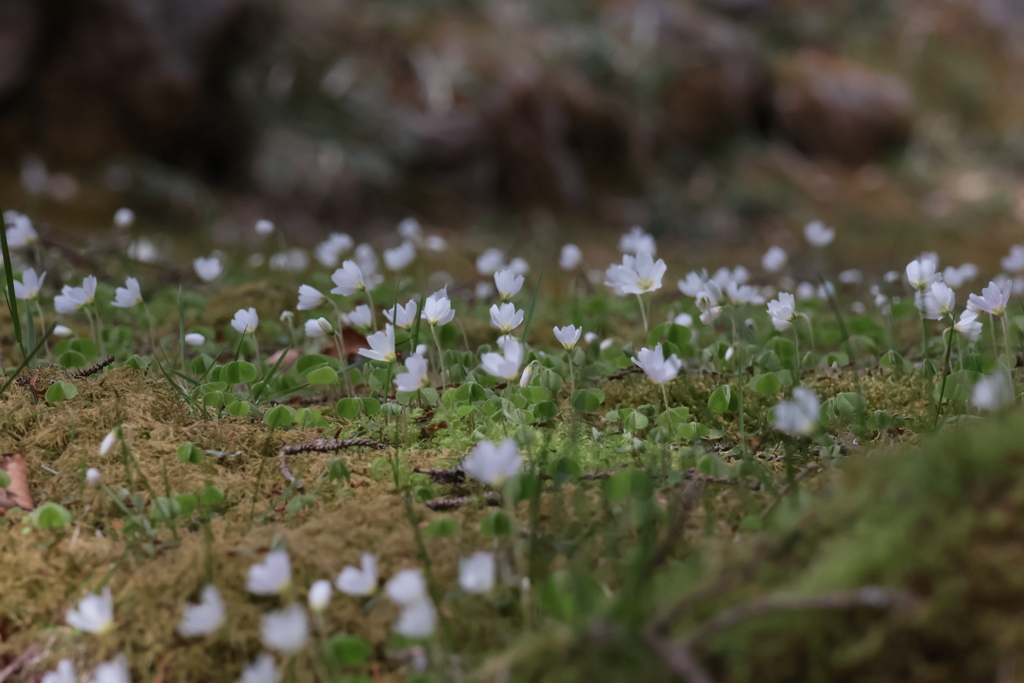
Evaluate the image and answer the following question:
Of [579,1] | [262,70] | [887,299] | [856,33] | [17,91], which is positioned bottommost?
[17,91]

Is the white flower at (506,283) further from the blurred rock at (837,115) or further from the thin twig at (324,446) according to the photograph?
the blurred rock at (837,115)

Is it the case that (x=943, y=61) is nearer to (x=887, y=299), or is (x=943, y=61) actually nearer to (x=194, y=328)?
(x=887, y=299)

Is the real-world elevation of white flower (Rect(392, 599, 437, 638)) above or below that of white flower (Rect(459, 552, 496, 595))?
below

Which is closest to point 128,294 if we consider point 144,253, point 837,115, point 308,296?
point 308,296

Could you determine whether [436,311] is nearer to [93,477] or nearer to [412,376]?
[412,376]

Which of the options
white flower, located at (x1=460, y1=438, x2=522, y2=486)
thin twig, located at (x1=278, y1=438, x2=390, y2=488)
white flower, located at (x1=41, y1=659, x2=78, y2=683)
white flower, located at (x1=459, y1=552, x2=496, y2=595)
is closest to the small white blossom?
white flower, located at (x1=460, y1=438, x2=522, y2=486)

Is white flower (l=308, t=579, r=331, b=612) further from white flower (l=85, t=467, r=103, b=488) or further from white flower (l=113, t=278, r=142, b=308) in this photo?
white flower (l=113, t=278, r=142, b=308)

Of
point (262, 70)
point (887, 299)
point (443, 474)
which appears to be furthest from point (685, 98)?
point (443, 474)
